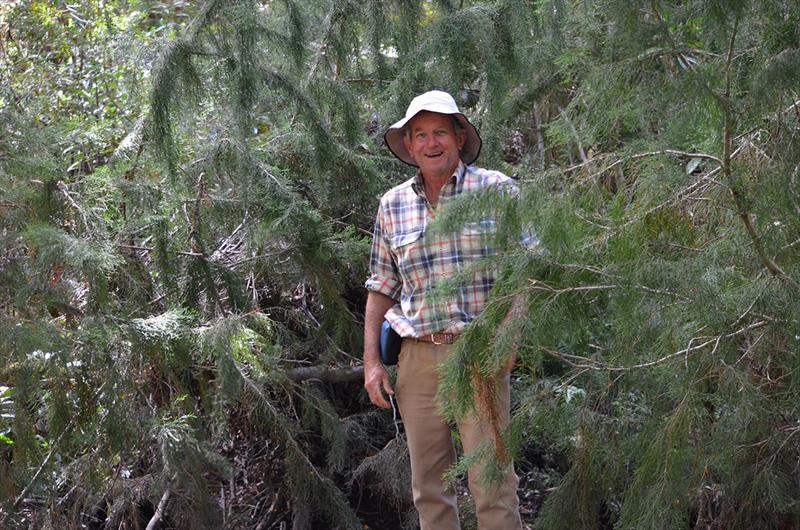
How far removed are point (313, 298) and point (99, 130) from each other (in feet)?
4.53

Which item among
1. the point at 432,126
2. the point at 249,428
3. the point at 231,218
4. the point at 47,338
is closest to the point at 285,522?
the point at 249,428

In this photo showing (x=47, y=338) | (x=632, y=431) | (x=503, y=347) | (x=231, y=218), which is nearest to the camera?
(x=503, y=347)

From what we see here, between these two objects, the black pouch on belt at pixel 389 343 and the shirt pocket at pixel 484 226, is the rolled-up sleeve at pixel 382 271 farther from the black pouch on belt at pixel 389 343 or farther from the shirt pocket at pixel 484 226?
the shirt pocket at pixel 484 226

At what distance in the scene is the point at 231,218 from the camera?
488 cm

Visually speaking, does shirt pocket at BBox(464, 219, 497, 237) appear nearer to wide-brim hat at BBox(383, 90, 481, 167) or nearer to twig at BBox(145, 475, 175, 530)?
wide-brim hat at BBox(383, 90, 481, 167)

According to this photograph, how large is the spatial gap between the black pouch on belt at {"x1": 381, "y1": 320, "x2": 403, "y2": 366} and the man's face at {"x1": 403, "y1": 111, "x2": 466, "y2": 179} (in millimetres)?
574

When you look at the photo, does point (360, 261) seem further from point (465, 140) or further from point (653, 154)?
point (653, 154)

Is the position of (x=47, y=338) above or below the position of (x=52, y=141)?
below

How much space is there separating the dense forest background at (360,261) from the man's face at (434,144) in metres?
0.34

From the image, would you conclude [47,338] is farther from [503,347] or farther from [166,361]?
[503,347]

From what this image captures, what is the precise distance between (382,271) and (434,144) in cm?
52

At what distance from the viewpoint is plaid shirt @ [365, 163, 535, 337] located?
3541mm

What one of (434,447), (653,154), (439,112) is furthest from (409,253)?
(653,154)

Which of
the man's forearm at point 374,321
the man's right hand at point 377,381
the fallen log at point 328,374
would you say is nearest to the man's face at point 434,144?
the man's forearm at point 374,321
